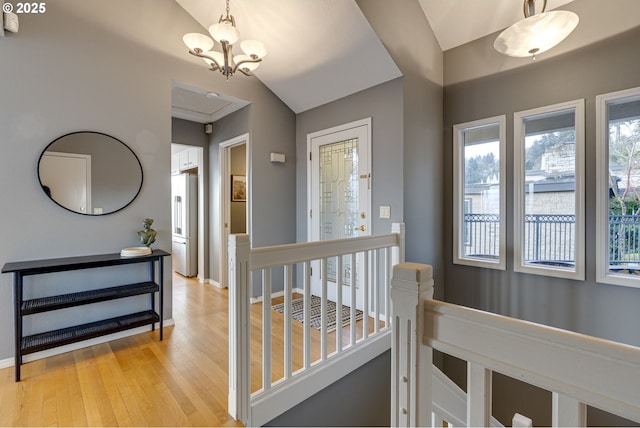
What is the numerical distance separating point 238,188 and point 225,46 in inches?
95.0

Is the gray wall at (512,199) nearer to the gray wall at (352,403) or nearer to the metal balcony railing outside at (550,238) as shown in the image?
the metal balcony railing outside at (550,238)

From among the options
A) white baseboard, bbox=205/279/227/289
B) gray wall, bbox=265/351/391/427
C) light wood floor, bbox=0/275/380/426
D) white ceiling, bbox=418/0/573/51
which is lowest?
gray wall, bbox=265/351/391/427

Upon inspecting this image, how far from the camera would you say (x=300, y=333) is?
2732 millimetres

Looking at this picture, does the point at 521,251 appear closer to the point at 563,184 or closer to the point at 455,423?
the point at 563,184

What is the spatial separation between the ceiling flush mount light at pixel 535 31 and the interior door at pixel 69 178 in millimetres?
3380

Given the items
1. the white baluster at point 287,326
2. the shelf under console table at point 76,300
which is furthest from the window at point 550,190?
the shelf under console table at point 76,300

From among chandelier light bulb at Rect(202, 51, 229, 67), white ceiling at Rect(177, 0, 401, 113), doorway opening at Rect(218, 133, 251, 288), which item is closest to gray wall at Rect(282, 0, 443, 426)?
white ceiling at Rect(177, 0, 401, 113)

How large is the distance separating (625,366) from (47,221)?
10.6ft

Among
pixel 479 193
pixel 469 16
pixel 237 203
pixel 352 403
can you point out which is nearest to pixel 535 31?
pixel 469 16

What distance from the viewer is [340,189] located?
351cm

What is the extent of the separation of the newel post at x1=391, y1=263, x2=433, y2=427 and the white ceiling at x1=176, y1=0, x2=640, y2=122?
Result: 2.50m

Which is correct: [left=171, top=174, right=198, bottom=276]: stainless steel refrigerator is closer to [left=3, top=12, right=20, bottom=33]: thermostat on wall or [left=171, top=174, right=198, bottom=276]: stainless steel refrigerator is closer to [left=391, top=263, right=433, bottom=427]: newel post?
[left=3, top=12, right=20, bottom=33]: thermostat on wall

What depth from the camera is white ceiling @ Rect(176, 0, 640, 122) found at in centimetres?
253

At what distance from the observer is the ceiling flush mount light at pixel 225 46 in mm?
2170
